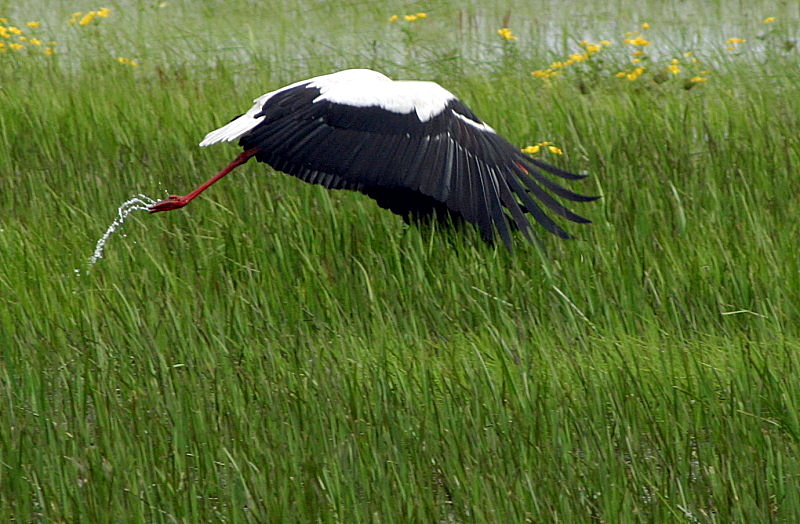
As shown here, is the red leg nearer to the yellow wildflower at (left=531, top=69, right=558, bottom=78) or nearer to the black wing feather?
the black wing feather

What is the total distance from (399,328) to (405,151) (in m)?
0.67

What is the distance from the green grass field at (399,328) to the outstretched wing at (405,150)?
7.3 inches

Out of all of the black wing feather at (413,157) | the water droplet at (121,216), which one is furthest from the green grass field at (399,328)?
the black wing feather at (413,157)

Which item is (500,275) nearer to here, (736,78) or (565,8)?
(736,78)

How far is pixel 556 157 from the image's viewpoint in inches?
192

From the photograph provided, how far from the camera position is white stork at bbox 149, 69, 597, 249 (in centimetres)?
376

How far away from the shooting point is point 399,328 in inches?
136

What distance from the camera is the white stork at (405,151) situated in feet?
12.3

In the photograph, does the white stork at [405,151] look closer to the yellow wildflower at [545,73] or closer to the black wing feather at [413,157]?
the black wing feather at [413,157]

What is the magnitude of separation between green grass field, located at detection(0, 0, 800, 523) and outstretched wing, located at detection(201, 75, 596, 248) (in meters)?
0.19

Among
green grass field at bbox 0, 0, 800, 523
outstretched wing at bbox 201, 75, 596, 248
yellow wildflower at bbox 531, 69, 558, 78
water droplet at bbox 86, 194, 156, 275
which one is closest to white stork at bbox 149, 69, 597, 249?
outstretched wing at bbox 201, 75, 596, 248

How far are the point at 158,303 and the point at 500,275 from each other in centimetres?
104

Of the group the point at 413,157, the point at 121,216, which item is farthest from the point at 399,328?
the point at 121,216

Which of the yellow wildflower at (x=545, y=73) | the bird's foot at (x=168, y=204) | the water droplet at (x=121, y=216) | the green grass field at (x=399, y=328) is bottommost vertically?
the green grass field at (x=399, y=328)
